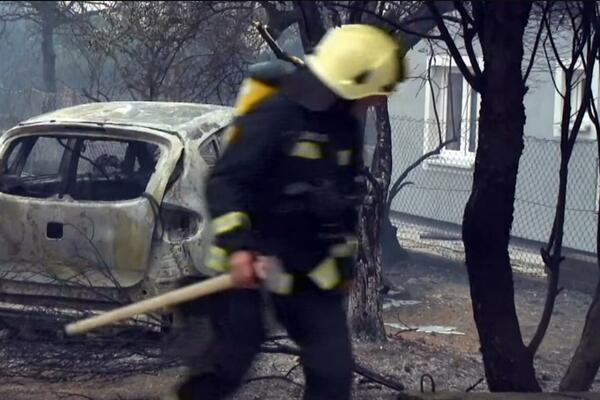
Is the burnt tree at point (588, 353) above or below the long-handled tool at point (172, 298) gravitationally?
below

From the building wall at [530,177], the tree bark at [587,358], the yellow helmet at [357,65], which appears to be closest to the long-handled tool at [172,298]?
the yellow helmet at [357,65]

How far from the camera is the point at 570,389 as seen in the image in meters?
5.28

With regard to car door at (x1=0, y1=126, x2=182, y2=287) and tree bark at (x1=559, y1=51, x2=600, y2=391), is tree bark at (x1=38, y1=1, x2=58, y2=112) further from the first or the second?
tree bark at (x1=559, y1=51, x2=600, y2=391)

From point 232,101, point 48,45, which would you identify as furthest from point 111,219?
point 48,45

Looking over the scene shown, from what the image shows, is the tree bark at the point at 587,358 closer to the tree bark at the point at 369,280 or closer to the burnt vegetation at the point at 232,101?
the burnt vegetation at the point at 232,101

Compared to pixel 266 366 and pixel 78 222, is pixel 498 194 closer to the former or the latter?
pixel 266 366

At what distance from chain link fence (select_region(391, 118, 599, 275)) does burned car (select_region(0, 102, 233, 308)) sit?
19.1 feet

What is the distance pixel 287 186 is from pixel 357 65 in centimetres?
47

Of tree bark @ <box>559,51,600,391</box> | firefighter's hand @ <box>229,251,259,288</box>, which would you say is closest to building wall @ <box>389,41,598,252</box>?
tree bark @ <box>559,51,600,391</box>

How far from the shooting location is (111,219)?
256 inches

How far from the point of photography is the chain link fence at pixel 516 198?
12.8 m

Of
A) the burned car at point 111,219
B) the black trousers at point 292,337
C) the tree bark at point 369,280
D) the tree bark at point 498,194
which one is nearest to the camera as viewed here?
the black trousers at point 292,337

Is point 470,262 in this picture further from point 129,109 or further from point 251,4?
point 251,4

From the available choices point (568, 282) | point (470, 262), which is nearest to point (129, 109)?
point (470, 262)
